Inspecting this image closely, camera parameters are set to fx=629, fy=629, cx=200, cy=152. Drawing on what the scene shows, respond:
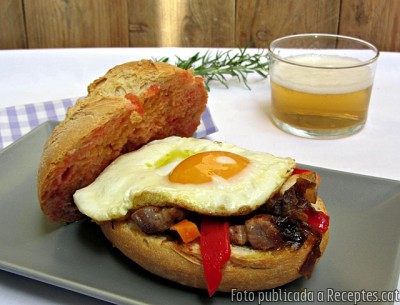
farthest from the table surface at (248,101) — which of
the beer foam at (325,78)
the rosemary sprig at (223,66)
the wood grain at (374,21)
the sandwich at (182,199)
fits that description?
the sandwich at (182,199)

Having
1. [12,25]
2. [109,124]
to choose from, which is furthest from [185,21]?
[109,124]

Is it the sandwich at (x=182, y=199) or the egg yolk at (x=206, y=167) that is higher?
the egg yolk at (x=206, y=167)

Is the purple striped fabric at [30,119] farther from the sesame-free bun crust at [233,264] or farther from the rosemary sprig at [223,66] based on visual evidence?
the sesame-free bun crust at [233,264]

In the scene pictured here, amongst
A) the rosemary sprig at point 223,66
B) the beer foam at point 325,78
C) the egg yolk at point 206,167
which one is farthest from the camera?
the rosemary sprig at point 223,66

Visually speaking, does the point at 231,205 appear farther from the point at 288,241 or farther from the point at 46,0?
the point at 46,0

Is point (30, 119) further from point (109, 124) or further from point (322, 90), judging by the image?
point (322, 90)

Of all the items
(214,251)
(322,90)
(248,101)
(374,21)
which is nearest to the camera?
(214,251)

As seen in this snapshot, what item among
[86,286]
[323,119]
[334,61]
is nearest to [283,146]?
[323,119]
